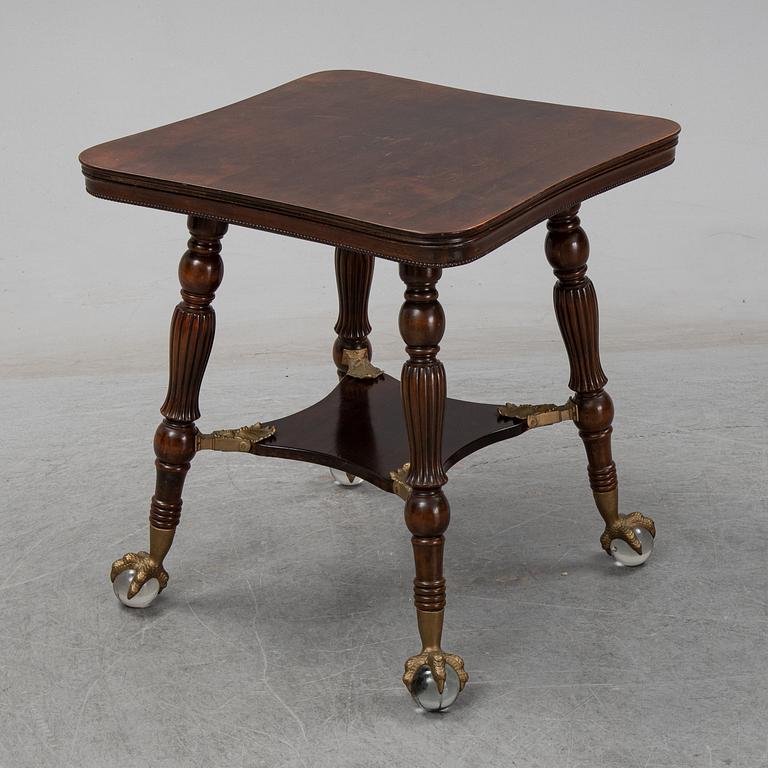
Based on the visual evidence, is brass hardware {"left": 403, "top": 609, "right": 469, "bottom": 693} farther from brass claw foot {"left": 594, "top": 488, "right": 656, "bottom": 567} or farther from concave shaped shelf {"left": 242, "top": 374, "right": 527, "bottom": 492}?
brass claw foot {"left": 594, "top": 488, "right": 656, "bottom": 567}

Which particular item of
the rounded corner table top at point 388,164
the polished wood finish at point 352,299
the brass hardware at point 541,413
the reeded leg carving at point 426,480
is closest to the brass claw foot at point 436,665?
the reeded leg carving at point 426,480

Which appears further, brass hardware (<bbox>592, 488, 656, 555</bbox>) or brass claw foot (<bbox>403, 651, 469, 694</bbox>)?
brass hardware (<bbox>592, 488, 656, 555</bbox>)

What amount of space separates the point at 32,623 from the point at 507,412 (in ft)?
2.34

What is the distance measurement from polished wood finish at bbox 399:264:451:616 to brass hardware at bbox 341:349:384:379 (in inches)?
19.7

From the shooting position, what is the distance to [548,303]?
10.6 feet

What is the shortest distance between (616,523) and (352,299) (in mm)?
531

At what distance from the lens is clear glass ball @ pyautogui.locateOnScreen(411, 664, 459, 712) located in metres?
1.72

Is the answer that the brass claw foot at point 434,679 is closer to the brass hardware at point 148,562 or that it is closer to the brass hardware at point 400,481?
the brass hardware at point 400,481

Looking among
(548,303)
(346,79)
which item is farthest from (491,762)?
(548,303)

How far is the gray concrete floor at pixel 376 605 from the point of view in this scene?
5.53 ft

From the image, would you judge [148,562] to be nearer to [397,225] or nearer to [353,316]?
[353,316]

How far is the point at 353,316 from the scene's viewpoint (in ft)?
7.30

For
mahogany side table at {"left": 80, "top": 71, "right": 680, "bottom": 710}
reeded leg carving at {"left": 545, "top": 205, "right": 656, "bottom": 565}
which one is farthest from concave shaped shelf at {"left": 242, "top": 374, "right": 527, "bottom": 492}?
reeded leg carving at {"left": 545, "top": 205, "right": 656, "bottom": 565}

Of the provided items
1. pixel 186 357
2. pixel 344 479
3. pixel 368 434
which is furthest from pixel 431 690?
pixel 344 479
